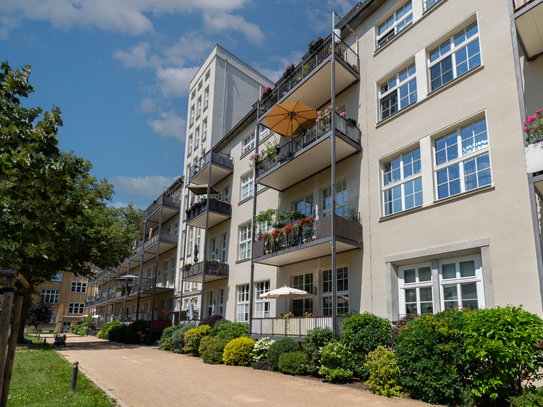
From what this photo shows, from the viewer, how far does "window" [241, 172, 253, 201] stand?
2261 cm

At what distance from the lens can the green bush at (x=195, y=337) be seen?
1889 cm

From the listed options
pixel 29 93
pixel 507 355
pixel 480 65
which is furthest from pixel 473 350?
pixel 29 93

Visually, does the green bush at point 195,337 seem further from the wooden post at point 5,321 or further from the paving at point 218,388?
the wooden post at point 5,321

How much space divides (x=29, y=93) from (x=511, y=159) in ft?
35.0

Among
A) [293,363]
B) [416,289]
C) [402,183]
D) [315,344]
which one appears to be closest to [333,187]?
[402,183]

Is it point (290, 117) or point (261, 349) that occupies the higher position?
point (290, 117)

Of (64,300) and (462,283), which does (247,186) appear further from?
(64,300)

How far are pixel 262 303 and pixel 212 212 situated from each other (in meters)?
6.70

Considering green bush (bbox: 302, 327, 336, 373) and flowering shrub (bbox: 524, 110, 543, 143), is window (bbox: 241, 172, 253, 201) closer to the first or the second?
green bush (bbox: 302, 327, 336, 373)

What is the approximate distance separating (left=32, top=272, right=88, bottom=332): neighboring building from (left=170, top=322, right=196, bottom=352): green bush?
4715 centimetres

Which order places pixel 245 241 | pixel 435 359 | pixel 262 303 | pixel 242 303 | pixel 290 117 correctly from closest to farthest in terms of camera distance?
pixel 435 359
pixel 290 117
pixel 262 303
pixel 242 303
pixel 245 241

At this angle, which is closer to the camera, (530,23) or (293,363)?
(530,23)

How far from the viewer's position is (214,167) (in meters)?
24.7

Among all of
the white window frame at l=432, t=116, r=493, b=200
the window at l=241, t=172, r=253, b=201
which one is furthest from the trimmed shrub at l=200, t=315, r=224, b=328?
the white window frame at l=432, t=116, r=493, b=200
